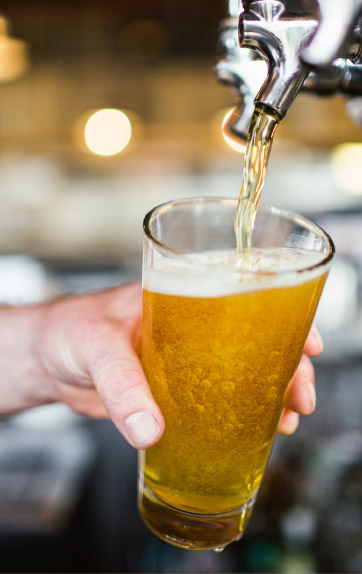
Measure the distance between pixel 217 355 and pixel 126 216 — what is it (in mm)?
4039

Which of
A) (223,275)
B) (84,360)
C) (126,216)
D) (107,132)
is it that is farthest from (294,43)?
(126,216)

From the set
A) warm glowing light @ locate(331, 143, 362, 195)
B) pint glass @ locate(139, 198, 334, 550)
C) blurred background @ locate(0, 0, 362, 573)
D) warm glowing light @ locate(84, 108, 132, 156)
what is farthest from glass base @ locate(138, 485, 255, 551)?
warm glowing light @ locate(331, 143, 362, 195)

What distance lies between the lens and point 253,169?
681 mm

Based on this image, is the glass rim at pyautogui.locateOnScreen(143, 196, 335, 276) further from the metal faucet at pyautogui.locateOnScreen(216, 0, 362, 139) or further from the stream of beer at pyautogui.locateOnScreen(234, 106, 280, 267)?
the metal faucet at pyautogui.locateOnScreen(216, 0, 362, 139)

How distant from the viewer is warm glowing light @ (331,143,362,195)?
443cm

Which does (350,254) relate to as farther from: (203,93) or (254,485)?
Result: (254,485)

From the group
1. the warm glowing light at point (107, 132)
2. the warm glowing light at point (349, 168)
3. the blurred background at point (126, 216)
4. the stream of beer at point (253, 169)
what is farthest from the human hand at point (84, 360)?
the warm glowing light at point (349, 168)

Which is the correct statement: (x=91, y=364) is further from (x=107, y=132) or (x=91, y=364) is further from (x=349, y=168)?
(x=349, y=168)

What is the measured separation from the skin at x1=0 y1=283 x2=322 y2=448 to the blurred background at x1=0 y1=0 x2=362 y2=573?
39 cm

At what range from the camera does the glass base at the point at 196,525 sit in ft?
2.58

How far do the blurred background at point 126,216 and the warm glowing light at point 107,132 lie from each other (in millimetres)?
10

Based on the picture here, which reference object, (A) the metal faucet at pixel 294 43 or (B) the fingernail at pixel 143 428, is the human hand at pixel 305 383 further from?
(A) the metal faucet at pixel 294 43

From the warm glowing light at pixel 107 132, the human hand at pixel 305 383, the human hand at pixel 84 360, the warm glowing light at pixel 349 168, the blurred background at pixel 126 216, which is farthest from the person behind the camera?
the warm glowing light at pixel 349 168

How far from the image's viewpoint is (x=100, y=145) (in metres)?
3.96
